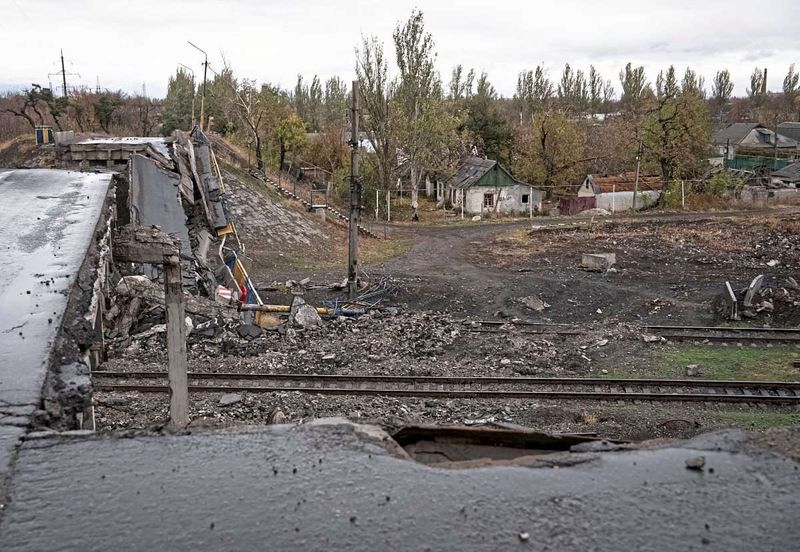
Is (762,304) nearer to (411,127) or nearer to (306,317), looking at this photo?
(306,317)

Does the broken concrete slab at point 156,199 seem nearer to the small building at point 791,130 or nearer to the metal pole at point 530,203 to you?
the metal pole at point 530,203

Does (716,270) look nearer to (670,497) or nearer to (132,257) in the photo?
(132,257)

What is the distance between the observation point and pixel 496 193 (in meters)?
38.5

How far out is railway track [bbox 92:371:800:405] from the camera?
11.0 meters

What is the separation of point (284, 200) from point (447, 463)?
26986 millimetres

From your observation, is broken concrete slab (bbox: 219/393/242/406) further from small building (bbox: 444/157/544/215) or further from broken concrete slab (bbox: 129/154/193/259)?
small building (bbox: 444/157/544/215)

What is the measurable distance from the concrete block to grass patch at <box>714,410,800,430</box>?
Result: 11400mm

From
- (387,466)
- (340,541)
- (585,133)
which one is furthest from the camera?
(585,133)

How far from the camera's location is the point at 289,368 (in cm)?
1232

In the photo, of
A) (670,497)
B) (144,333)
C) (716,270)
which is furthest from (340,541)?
(716,270)

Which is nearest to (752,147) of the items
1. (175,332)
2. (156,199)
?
(156,199)

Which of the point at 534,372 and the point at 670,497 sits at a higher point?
the point at 670,497

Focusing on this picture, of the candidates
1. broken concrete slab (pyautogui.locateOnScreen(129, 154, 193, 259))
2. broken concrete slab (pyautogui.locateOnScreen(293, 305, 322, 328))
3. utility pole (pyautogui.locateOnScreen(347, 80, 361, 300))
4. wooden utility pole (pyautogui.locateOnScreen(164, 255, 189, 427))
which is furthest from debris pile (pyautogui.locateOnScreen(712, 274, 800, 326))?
wooden utility pole (pyautogui.locateOnScreen(164, 255, 189, 427))

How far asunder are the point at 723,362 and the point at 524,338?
150 inches
